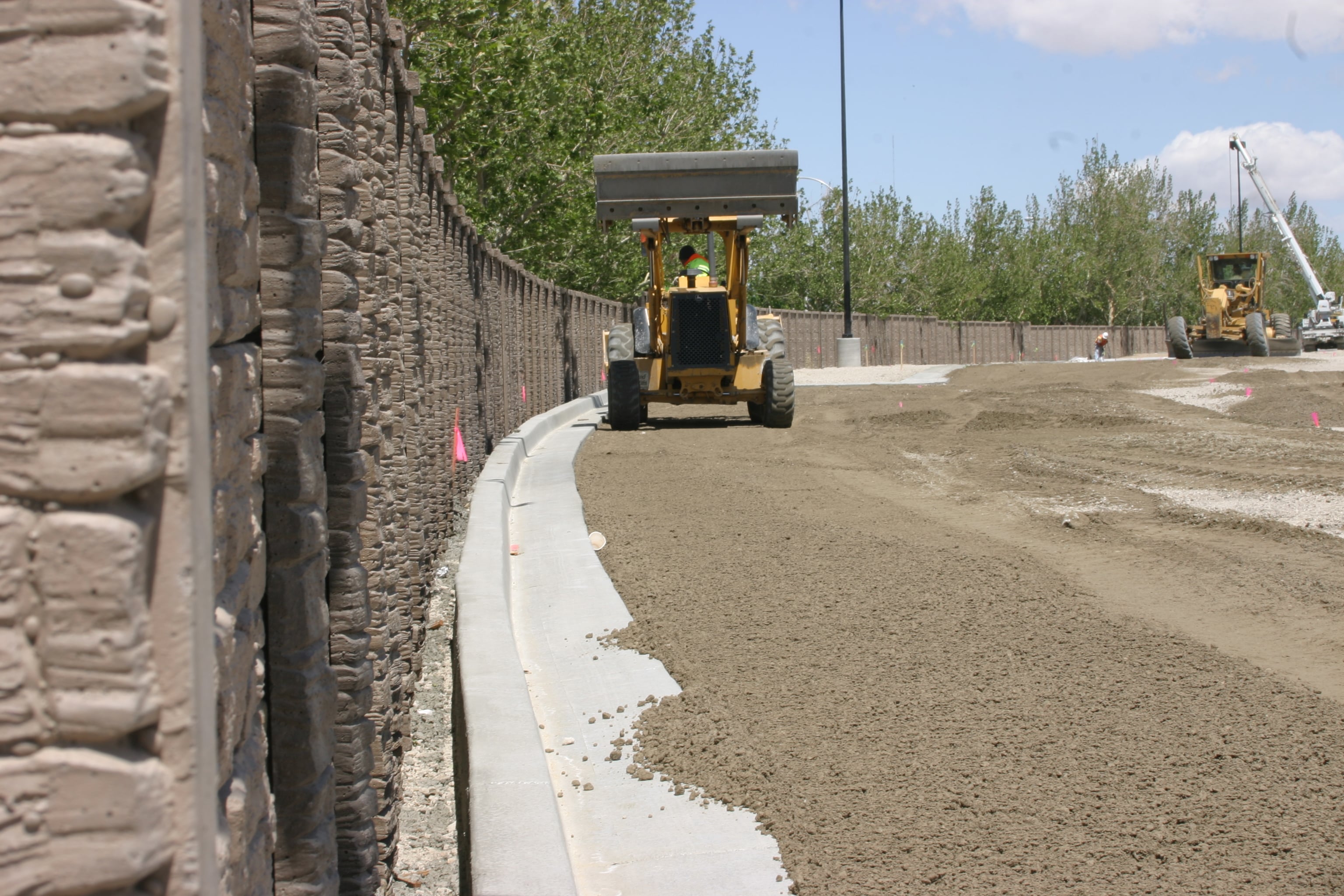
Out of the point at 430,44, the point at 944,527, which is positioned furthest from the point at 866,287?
the point at 944,527

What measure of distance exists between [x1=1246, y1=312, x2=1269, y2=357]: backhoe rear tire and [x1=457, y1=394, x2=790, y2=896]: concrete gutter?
3421 centimetres

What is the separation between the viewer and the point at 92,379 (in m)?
1.69

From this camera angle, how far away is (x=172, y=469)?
1.77 m

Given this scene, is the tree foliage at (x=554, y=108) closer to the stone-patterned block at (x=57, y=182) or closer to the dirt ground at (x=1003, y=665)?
the dirt ground at (x=1003, y=665)

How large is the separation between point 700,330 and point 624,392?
1432 millimetres

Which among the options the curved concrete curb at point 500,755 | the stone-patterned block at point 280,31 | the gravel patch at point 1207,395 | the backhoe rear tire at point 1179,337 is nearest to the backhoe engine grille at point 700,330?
the gravel patch at point 1207,395

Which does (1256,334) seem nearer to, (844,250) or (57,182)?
(844,250)

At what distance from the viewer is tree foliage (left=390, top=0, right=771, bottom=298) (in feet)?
76.1

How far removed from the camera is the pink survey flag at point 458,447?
33.4 ft

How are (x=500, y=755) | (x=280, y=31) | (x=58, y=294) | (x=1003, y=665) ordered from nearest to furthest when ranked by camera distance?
(x=58, y=294) < (x=280, y=31) < (x=500, y=755) < (x=1003, y=665)

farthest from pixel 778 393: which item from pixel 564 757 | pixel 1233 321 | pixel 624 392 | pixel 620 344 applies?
pixel 1233 321

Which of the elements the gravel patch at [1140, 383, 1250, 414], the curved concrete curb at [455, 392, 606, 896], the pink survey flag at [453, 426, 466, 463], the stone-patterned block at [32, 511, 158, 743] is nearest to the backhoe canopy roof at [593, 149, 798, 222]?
the pink survey flag at [453, 426, 466, 463]

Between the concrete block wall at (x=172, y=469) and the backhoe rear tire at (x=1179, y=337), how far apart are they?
37920 mm

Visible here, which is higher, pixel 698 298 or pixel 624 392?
pixel 698 298
